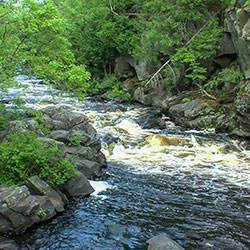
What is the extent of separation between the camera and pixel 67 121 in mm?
14406

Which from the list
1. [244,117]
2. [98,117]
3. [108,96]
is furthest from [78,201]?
[108,96]

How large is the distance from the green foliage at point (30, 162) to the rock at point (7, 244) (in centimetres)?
165

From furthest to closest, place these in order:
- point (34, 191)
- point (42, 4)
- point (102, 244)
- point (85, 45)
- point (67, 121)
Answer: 1. point (85, 45)
2. point (67, 121)
3. point (42, 4)
4. point (34, 191)
5. point (102, 244)

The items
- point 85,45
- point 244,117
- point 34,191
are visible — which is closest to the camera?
point 34,191

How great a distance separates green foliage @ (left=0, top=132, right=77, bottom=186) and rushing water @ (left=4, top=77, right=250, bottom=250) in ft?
3.54

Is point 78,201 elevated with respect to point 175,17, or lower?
lower

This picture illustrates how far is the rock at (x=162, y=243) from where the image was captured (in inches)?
269

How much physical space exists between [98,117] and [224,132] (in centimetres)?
850

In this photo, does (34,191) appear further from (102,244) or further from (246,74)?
(246,74)

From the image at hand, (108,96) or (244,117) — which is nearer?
(244,117)

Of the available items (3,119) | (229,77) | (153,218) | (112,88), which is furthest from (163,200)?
(112,88)

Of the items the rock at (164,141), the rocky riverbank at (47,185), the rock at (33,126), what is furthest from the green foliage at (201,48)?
the rock at (33,126)

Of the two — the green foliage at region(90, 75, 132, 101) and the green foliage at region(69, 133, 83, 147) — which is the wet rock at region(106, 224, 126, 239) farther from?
the green foliage at region(90, 75, 132, 101)

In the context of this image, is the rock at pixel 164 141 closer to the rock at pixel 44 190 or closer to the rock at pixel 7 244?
the rock at pixel 44 190
